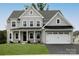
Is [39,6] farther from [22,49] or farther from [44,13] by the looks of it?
[22,49]

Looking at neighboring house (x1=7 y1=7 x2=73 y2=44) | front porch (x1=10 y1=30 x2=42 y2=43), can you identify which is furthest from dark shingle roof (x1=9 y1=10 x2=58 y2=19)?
front porch (x1=10 y1=30 x2=42 y2=43)

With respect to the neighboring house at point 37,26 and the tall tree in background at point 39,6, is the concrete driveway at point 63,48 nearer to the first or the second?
the neighboring house at point 37,26

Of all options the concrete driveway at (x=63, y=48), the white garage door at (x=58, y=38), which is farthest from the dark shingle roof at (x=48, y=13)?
the concrete driveway at (x=63, y=48)

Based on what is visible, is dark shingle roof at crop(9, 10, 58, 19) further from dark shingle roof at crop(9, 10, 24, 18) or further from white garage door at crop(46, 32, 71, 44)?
white garage door at crop(46, 32, 71, 44)

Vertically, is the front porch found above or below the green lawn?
above

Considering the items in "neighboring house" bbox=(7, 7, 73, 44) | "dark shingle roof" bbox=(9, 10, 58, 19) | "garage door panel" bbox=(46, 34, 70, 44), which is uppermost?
"dark shingle roof" bbox=(9, 10, 58, 19)
